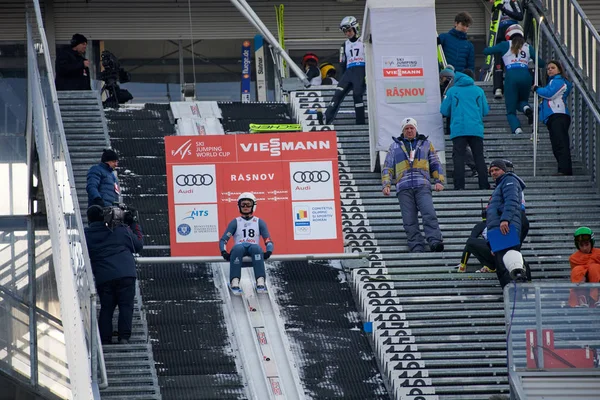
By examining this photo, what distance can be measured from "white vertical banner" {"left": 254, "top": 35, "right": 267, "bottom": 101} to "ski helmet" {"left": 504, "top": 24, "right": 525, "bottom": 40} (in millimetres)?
7249

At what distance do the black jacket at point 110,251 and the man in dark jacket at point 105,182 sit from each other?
1010mm

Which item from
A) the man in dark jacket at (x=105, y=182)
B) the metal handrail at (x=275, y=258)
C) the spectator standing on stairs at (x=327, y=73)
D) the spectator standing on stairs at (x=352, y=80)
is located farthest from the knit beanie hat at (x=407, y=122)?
the spectator standing on stairs at (x=327, y=73)

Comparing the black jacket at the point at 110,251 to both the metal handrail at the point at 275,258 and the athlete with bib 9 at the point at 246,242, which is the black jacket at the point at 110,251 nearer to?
the athlete with bib 9 at the point at 246,242

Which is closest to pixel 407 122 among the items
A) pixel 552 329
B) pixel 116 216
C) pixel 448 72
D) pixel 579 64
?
pixel 448 72

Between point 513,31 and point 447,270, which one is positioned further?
point 513,31

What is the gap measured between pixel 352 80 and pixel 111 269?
5.96 m

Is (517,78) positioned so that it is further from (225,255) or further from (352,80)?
(225,255)

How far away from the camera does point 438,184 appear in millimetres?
16875

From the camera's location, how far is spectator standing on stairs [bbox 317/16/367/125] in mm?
19266

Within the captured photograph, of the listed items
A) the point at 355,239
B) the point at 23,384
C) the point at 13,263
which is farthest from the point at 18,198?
the point at 355,239

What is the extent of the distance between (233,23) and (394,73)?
28.9 ft

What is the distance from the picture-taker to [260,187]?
16.8m

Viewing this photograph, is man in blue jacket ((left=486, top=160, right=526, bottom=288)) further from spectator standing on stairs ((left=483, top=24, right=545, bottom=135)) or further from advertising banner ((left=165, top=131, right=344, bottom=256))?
spectator standing on stairs ((left=483, top=24, right=545, bottom=135))

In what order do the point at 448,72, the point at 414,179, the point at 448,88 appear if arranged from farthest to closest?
1. the point at 448,72
2. the point at 448,88
3. the point at 414,179
